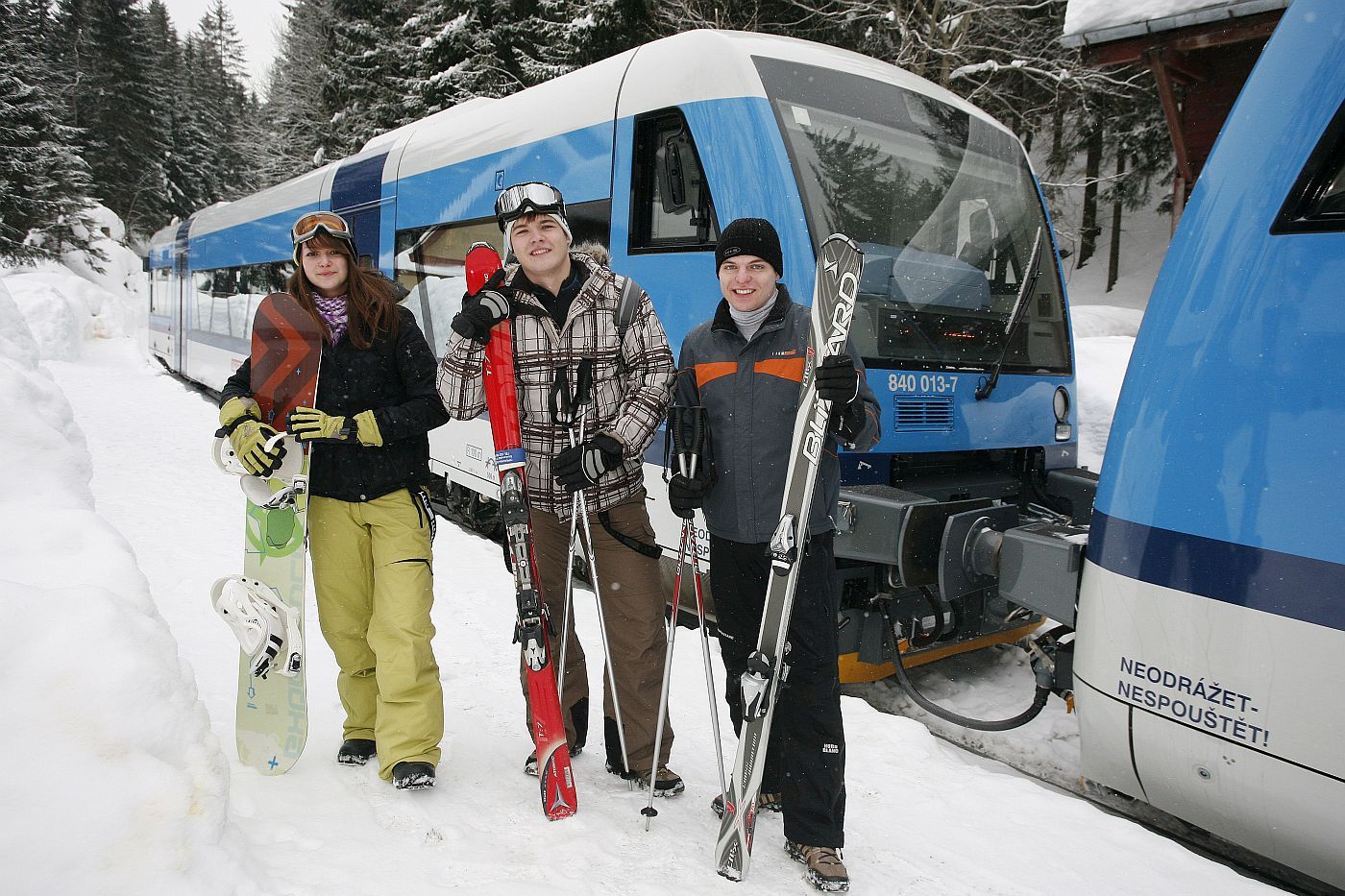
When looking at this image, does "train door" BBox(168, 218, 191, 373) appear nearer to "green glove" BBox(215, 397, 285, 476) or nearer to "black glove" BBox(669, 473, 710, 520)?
"green glove" BBox(215, 397, 285, 476)

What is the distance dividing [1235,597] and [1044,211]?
132 inches

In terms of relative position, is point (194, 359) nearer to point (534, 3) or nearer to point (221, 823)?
point (534, 3)

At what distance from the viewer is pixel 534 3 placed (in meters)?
19.0

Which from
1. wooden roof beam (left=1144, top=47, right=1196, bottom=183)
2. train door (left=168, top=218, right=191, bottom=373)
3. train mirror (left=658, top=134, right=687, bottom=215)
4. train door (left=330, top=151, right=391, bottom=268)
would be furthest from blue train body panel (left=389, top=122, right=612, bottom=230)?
train door (left=168, top=218, right=191, bottom=373)

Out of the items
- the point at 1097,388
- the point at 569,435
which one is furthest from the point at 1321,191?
the point at 1097,388

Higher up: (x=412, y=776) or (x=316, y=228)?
(x=316, y=228)

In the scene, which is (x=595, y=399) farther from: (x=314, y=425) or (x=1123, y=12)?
(x=1123, y=12)

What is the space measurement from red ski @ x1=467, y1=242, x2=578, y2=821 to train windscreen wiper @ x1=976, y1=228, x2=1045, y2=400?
8.33ft

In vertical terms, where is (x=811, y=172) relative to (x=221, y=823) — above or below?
above

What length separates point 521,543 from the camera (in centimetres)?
277

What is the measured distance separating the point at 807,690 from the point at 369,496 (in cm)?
158

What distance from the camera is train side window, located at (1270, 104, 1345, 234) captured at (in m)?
2.12

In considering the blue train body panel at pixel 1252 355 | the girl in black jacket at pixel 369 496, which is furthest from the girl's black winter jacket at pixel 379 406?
the blue train body panel at pixel 1252 355

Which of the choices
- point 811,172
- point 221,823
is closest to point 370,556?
point 221,823
